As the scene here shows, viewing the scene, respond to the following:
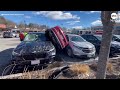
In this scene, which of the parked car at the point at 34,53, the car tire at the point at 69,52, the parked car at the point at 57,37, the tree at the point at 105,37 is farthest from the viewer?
the car tire at the point at 69,52

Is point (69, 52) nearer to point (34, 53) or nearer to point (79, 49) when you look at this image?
point (79, 49)

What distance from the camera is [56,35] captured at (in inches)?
222

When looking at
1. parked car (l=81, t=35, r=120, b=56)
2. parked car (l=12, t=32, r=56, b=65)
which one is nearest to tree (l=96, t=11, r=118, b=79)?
parked car (l=12, t=32, r=56, b=65)

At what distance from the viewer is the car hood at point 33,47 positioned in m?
4.85

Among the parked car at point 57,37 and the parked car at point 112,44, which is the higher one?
the parked car at point 57,37

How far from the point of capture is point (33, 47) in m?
4.98

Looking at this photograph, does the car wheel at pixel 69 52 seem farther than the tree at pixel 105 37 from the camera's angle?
Yes

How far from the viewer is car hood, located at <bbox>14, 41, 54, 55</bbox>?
485 cm

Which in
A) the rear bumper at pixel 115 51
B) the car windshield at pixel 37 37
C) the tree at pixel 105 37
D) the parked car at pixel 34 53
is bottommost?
the rear bumper at pixel 115 51

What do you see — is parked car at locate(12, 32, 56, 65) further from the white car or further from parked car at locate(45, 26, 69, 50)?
the white car

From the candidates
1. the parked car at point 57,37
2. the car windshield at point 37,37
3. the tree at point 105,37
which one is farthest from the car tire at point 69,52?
the tree at point 105,37

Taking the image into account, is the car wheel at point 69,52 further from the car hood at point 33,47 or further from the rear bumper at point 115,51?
the rear bumper at point 115,51
